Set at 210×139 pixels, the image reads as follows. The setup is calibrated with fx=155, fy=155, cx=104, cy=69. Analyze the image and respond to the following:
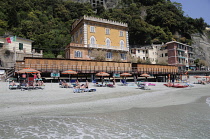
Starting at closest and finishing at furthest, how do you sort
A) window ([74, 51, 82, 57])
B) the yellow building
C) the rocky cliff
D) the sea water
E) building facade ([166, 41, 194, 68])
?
the sea water
window ([74, 51, 82, 57])
the yellow building
building facade ([166, 41, 194, 68])
the rocky cliff

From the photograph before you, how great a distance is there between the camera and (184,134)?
5.65 m

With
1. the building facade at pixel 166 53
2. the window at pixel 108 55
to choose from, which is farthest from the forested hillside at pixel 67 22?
the window at pixel 108 55

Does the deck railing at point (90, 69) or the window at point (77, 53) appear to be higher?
the window at point (77, 53)

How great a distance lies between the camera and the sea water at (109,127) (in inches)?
216

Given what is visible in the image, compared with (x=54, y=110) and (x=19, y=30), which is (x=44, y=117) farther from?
(x=19, y=30)

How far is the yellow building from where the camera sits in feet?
114

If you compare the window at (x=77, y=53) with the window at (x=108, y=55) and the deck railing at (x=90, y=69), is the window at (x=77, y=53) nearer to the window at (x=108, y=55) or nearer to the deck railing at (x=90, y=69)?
the window at (x=108, y=55)

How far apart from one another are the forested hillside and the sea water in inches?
1364

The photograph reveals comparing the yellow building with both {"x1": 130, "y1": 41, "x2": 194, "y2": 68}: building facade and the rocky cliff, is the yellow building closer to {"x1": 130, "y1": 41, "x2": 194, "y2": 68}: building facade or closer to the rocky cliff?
{"x1": 130, "y1": 41, "x2": 194, "y2": 68}: building facade

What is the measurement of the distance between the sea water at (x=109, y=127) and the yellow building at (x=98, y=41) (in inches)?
1070

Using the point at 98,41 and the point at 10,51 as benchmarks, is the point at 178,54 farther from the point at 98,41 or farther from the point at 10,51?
Result: the point at 10,51

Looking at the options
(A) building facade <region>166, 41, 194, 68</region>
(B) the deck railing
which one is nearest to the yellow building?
(B) the deck railing

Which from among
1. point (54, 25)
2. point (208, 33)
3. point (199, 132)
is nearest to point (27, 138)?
point (199, 132)

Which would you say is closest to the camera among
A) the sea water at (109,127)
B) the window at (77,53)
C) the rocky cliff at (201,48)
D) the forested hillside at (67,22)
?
the sea water at (109,127)
